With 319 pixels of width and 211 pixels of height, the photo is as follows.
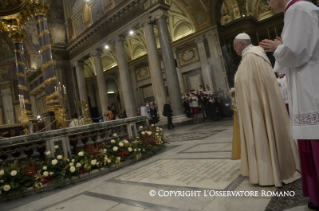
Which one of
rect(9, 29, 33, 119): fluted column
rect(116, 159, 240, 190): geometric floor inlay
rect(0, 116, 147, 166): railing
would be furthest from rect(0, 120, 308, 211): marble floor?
rect(9, 29, 33, 119): fluted column

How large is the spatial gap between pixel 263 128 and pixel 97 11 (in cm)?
1710

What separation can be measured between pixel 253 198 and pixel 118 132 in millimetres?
3752

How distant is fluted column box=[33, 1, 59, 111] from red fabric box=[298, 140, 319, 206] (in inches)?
288

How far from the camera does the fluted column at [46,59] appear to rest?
286 inches

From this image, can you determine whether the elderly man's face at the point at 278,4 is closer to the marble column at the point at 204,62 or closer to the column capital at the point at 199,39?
the marble column at the point at 204,62

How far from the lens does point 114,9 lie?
14.1 meters

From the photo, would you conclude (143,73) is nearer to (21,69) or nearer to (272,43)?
(21,69)

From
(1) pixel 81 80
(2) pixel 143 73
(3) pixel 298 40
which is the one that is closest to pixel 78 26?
(1) pixel 81 80

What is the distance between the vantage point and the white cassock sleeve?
1.50 meters

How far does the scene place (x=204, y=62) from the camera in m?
16.4

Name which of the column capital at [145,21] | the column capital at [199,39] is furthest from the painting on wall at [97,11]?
the column capital at [199,39]

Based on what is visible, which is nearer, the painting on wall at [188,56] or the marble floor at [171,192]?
the marble floor at [171,192]

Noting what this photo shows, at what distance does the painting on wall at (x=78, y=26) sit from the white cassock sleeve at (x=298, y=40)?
18846 mm

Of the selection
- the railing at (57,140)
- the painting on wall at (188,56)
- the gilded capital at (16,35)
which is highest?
the painting on wall at (188,56)
